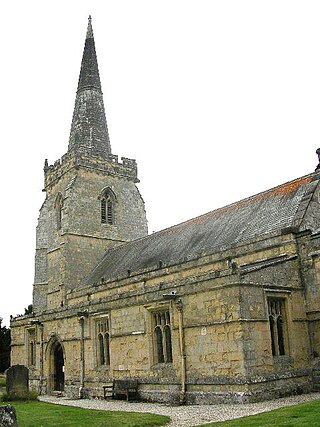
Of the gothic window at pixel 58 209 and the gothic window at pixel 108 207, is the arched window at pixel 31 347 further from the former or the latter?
the gothic window at pixel 108 207

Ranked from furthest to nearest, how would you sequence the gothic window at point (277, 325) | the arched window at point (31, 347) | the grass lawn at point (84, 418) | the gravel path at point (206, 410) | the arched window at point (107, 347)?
the arched window at point (31, 347)
the arched window at point (107, 347)
the gothic window at point (277, 325)
the gravel path at point (206, 410)
the grass lawn at point (84, 418)

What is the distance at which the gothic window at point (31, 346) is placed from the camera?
25.7 m

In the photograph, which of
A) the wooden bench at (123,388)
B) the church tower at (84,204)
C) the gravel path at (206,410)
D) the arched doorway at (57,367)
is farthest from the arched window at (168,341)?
the church tower at (84,204)

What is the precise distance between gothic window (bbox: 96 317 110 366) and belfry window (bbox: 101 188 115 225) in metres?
14.2

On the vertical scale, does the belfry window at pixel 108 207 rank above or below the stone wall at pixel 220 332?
above

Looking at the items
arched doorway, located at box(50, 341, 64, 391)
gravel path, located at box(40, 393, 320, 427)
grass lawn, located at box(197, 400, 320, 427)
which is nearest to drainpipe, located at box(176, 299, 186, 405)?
gravel path, located at box(40, 393, 320, 427)

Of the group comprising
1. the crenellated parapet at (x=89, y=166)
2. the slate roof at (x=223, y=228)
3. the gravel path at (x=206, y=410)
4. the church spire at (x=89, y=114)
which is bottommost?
the gravel path at (x=206, y=410)

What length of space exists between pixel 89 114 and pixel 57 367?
60.4ft

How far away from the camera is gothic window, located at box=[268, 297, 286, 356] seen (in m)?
15.3

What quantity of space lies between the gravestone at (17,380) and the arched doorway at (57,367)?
5.12 meters

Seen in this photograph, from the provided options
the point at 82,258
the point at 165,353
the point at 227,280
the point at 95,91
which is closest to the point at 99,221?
the point at 82,258

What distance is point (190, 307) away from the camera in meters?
15.8

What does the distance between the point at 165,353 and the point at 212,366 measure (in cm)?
272

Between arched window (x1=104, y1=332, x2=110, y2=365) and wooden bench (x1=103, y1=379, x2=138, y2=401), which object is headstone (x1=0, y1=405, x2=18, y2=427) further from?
arched window (x1=104, y1=332, x2=110, y2=365)
